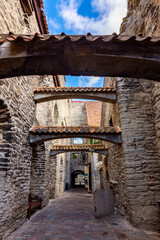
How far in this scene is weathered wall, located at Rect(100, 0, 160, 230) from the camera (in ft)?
15.0

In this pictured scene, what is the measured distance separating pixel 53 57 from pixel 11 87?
258 cm

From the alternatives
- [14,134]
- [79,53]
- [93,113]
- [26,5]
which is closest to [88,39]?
[79,53]

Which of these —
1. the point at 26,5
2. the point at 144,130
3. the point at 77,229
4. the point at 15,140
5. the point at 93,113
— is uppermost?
the point at 93,113

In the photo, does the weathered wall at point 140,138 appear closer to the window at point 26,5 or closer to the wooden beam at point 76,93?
the wooden beam at point 76,93

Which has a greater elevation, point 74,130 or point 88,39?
point 88,39

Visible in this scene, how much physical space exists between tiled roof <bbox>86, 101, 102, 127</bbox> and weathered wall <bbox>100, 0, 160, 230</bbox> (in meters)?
10.0

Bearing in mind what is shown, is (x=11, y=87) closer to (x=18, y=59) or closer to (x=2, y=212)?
(x=18, y=59)

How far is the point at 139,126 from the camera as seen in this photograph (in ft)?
17.6

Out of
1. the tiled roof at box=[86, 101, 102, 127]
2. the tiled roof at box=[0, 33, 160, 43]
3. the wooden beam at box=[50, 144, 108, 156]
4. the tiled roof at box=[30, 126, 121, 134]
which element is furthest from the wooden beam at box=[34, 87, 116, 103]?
the tiled roof at box=[86, 101, 102, 127]

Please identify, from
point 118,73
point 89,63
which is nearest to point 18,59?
point 89,63

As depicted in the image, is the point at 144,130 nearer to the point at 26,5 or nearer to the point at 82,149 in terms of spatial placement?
the point at 82,149

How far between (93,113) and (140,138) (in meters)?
13.3

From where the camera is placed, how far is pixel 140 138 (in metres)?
5.25

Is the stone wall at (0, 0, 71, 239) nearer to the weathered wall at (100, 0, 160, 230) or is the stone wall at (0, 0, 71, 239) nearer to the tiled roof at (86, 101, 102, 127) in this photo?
the weathered wall at (100, 0, 160, 230)
